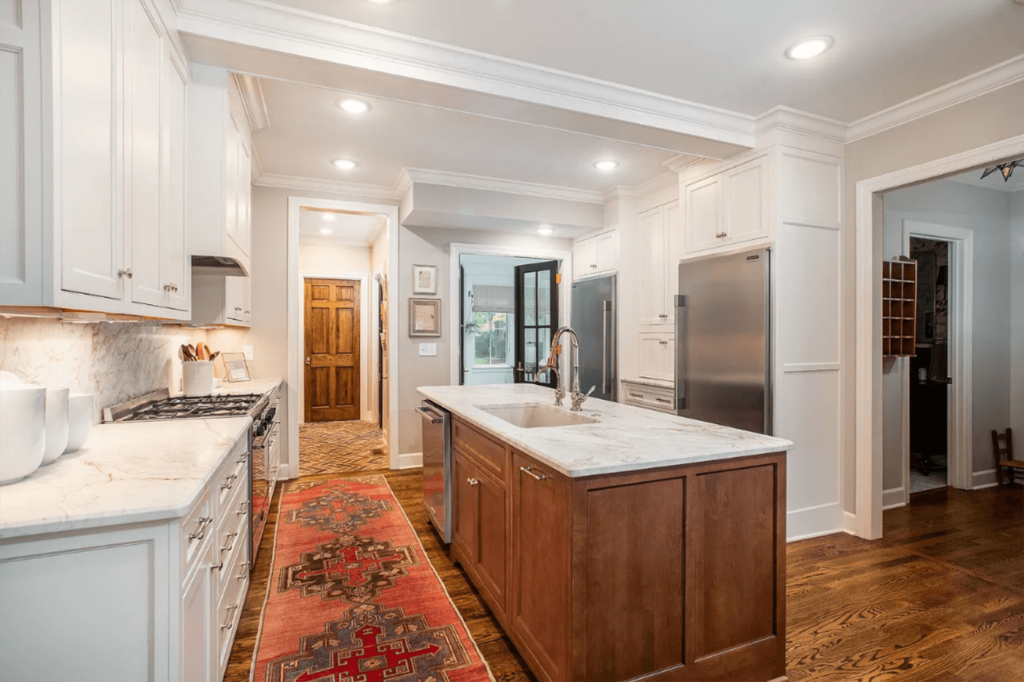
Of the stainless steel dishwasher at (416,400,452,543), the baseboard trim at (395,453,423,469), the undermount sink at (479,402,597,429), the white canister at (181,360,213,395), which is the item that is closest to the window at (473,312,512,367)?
the baseboard trim at (395,453,423,469)

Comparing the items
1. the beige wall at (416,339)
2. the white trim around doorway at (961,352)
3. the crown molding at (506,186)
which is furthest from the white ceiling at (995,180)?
the beige wall at (416,339)

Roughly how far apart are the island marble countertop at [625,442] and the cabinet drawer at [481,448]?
0.07 meters

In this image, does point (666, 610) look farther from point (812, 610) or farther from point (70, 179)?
point (70, 179)

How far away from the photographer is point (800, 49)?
7.99 ft

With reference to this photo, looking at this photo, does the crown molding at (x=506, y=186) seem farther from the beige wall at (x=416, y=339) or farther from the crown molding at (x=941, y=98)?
the crown molding at (x=941, y=98)

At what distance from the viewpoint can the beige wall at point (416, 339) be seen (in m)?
4.87

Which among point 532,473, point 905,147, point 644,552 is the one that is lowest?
point 644,552

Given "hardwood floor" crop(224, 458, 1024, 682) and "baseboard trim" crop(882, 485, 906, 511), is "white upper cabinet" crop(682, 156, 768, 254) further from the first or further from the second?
"baseboard trim" crop(882, 485, 906, 511)

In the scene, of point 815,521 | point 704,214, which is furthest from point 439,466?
point 704,214

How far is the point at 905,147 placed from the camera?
10.0ft

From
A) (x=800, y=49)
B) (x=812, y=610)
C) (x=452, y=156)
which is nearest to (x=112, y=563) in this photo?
(x=812, y=610)

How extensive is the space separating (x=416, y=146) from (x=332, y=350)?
4.50 meters

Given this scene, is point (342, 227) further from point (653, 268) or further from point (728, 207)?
point (728, 207)

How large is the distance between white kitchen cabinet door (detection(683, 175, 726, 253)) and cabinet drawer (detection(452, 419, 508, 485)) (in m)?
2.28
